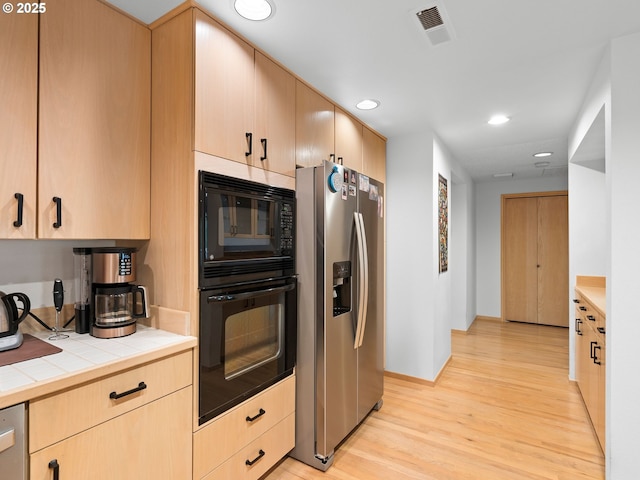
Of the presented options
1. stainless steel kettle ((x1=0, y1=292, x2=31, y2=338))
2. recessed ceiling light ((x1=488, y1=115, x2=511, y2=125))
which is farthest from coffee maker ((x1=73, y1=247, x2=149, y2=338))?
recessed ceiling light ((x1=488, y1=115, x2=511, y2=125))

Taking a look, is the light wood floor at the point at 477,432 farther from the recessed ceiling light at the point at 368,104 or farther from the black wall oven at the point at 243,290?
the recessed ceiling light at the point at 368,104

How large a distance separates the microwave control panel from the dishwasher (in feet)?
4.27

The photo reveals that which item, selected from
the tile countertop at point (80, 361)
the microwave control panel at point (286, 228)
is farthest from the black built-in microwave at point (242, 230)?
the tile countertop at point (80, 361)

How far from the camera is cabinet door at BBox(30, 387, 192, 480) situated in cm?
114

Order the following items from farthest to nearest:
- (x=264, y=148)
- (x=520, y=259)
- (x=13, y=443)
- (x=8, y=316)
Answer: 1. (x=520, y=259)
2. (x=264, y=148)
3. (x=8, y=316)
4. (x=13, y=443)

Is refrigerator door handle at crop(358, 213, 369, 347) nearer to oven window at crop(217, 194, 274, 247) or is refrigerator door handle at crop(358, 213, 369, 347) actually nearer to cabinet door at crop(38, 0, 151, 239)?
oven window at crop(217, 194, 274, 247)

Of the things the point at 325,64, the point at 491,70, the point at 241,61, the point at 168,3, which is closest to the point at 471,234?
the point at 491,70

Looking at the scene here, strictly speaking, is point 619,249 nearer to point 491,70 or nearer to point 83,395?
point 491,70

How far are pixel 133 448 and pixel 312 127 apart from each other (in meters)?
2.01

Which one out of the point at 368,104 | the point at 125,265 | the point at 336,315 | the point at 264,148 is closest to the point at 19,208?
the point at 125,265

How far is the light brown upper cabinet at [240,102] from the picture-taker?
161 cm

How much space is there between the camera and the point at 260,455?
188cm

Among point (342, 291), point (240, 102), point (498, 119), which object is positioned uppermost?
point (498, 119)

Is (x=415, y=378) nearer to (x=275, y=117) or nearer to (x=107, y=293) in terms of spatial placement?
(x=275, y=117)
